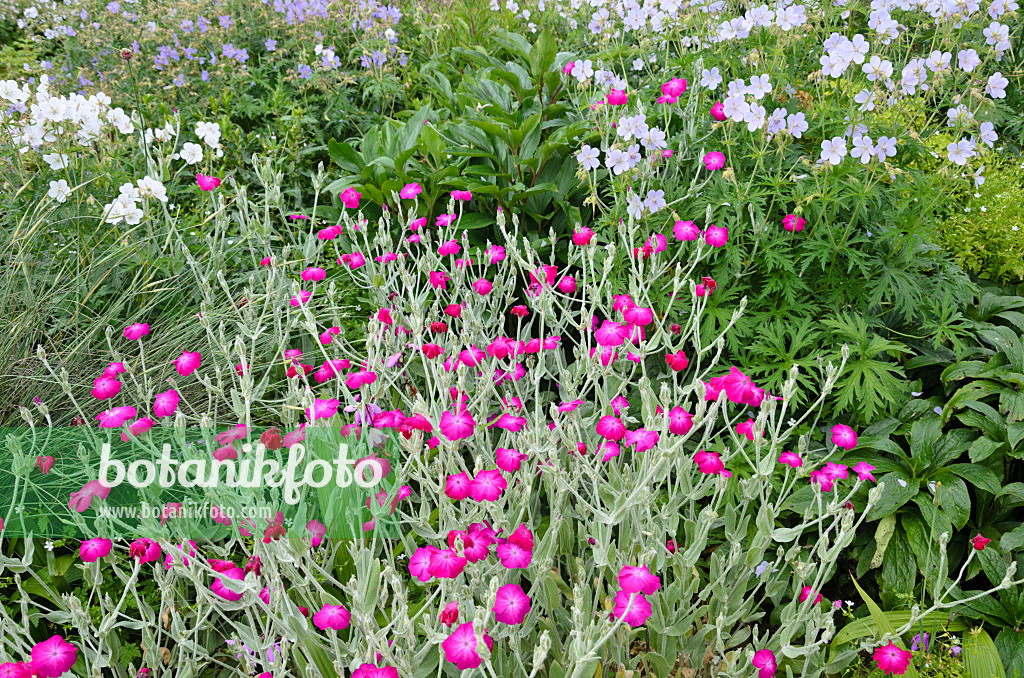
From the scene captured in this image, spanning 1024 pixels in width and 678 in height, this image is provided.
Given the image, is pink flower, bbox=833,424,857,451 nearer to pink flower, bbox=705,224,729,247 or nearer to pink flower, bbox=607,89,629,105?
pink flower, bbox=705,224,729,247

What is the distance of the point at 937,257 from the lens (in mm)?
2908

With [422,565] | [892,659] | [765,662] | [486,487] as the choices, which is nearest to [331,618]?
[422,565]

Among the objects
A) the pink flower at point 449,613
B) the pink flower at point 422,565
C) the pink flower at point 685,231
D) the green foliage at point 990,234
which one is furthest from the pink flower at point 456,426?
the green foliage at point 990,234

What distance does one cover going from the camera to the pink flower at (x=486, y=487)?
5.34 ft

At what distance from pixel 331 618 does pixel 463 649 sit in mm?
457

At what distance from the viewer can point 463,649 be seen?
4.40ft

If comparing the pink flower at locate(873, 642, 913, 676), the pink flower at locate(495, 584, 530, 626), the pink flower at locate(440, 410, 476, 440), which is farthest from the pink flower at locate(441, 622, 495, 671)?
the pink flower at locate(873, 642, 913, 676)

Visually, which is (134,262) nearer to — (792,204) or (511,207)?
(511,207)

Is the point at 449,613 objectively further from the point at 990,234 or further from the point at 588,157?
the point at 990,234

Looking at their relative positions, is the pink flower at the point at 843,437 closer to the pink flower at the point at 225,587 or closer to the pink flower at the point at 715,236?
the pink flower at the point at 715,236

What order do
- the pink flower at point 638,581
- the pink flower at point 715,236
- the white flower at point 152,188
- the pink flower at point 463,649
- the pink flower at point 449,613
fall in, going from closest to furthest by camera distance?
the pink flower at point 463,649
the pink flower at point 449,613
the pink flower at point 638,581
the pink flower at point 715,236
the white flower at point 152,188

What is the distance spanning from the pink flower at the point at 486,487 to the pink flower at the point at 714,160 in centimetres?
159

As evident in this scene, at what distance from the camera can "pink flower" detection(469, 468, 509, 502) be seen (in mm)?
1628

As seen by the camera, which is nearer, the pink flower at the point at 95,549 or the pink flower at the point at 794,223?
the pink flower at the point at 95,549
